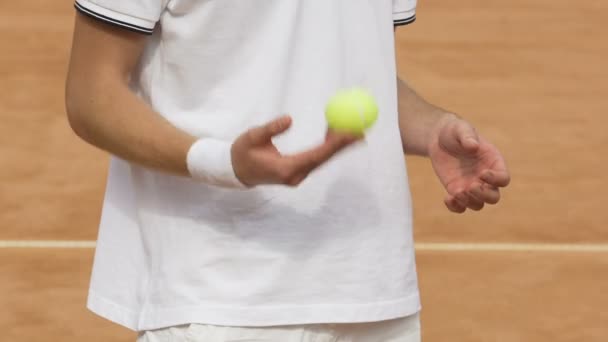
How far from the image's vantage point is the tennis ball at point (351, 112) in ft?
6.41

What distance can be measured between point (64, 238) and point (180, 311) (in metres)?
3.56

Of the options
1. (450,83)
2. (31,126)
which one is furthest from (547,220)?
(31,126)

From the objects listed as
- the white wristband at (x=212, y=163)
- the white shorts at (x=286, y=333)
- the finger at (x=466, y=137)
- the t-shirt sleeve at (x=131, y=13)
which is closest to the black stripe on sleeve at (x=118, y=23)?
the t-shirt sleeve at (x=131, y=13)

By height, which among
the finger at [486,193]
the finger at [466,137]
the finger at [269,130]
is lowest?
the finger at [486,193]

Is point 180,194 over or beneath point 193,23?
beneath

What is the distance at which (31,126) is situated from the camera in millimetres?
7004

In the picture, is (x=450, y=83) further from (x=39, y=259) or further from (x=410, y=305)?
(x=410, y=305)

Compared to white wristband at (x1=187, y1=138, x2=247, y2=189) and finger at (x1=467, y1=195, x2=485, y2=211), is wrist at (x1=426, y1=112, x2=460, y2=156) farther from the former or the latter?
white wristband at (x1=187, y1=138, x2=247, y2=189)

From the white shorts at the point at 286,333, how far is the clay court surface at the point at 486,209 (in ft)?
8.16

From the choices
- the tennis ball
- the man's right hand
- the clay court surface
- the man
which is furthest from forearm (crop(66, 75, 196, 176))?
the clay court surface

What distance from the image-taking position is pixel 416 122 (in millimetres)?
2543

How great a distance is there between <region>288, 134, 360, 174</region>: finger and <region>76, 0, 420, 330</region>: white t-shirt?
9.4 inches

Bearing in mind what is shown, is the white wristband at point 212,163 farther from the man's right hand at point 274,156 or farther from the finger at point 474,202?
the finger at point 474,202

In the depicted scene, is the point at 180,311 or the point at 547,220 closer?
the point at 180,311
